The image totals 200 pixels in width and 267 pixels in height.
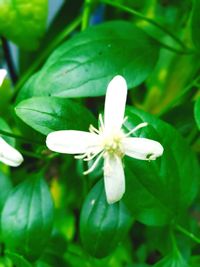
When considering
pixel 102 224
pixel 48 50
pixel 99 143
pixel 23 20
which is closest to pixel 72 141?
pixel 99 143

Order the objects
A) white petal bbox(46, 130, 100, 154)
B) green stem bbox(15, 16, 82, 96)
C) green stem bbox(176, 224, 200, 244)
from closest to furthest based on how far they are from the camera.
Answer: white petal bbox(46, 130, 100, 154) → green stem bbox(176, 224, 200, 244) → green stem bbox(15, 16, 82, 96)

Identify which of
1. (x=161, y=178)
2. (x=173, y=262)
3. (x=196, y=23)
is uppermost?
(x=196, y=23)

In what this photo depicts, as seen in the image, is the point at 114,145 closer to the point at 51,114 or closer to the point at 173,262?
the point at 51,114

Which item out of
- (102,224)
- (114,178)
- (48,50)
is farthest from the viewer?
(48,50)

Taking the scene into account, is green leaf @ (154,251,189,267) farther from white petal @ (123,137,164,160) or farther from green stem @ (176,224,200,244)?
white petal @ (123,137,164,160)

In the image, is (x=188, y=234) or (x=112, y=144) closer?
(x=112, y=144)

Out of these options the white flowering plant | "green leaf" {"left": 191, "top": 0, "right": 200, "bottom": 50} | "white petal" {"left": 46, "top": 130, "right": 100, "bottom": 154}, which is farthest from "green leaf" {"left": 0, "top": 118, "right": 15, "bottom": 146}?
"green leaf" {"left": 191, "top": 0, "right": 200, "bottom": 50}

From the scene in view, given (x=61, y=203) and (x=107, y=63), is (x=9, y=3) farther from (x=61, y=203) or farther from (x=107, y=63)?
(x=61, y=203)
